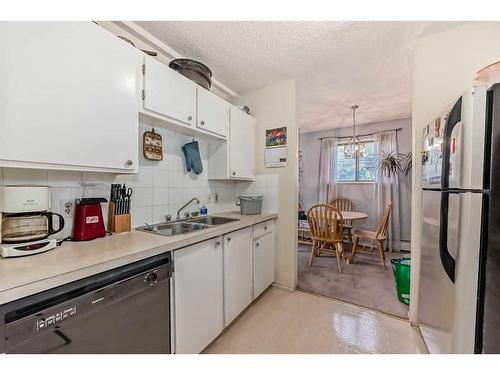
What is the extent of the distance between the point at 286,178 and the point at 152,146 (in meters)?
1.34

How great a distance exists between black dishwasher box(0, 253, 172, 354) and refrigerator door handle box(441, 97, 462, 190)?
4.93 ft

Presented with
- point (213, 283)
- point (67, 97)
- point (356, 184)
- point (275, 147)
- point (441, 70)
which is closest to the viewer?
point (67, 97)

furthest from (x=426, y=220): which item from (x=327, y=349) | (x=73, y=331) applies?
(x=73, y=331)

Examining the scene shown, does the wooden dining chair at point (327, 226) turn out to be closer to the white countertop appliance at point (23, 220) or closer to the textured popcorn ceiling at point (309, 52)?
the textured popcorn ceiling at point (309, 52)

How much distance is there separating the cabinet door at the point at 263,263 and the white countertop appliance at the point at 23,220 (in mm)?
1417

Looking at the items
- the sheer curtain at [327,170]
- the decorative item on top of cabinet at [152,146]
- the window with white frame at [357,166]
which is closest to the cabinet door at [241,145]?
the decorative item on top of cabinet at [152,146]

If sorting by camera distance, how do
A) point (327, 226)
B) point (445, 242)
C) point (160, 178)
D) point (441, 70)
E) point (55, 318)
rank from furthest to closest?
point (327, 226), point (160, 178), point (441, 70), point (445, 242), point (55, 318)

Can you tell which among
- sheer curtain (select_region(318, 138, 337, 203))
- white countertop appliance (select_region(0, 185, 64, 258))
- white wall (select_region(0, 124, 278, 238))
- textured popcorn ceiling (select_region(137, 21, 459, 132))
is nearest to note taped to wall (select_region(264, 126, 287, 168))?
white wall (select_region(0, 124, 278, 238))

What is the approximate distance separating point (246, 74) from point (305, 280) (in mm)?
2398

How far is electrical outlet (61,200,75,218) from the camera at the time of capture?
118 cm

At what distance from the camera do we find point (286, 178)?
2.22 metres

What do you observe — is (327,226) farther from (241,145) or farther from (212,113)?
(212,113)

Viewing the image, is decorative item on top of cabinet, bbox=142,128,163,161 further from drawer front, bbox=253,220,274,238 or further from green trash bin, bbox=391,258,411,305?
green trash bin, bbox=391,258,411,305

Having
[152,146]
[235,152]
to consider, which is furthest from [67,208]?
[235,152]
